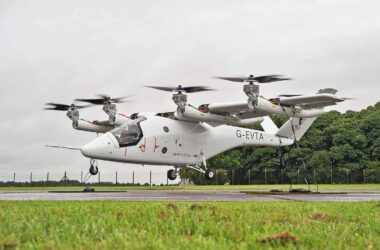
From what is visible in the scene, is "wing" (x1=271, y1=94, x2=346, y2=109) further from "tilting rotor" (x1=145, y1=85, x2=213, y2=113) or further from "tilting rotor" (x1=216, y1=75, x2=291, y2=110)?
"tilting rotor" (x1=145, y1=85, x2=213, y2=113)

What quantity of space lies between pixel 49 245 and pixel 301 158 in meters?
73.7

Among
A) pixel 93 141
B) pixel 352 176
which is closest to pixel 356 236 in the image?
pixel 93 141

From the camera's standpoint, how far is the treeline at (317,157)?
65062 mm

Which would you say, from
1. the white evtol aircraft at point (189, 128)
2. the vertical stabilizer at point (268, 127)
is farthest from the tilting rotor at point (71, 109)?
the vertical stabilizer at point (268, 127)

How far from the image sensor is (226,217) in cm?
672

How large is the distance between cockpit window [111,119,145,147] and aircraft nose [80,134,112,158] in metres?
0.82

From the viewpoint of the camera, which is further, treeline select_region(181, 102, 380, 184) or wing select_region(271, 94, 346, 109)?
treeline select_region(181, 102, 380, 184)

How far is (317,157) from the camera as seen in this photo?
7306 centimetres

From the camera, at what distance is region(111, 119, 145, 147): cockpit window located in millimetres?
34719

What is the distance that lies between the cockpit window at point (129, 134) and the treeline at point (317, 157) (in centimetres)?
2862

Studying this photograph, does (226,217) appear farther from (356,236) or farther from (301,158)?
(301,158)

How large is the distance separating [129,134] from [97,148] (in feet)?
7.36

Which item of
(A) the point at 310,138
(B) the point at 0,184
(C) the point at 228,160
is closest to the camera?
(B) the point at 0,184

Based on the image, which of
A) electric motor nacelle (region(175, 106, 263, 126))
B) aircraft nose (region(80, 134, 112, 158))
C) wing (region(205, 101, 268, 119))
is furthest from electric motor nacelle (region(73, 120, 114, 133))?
wing (region(205, 101, 268, 119))
